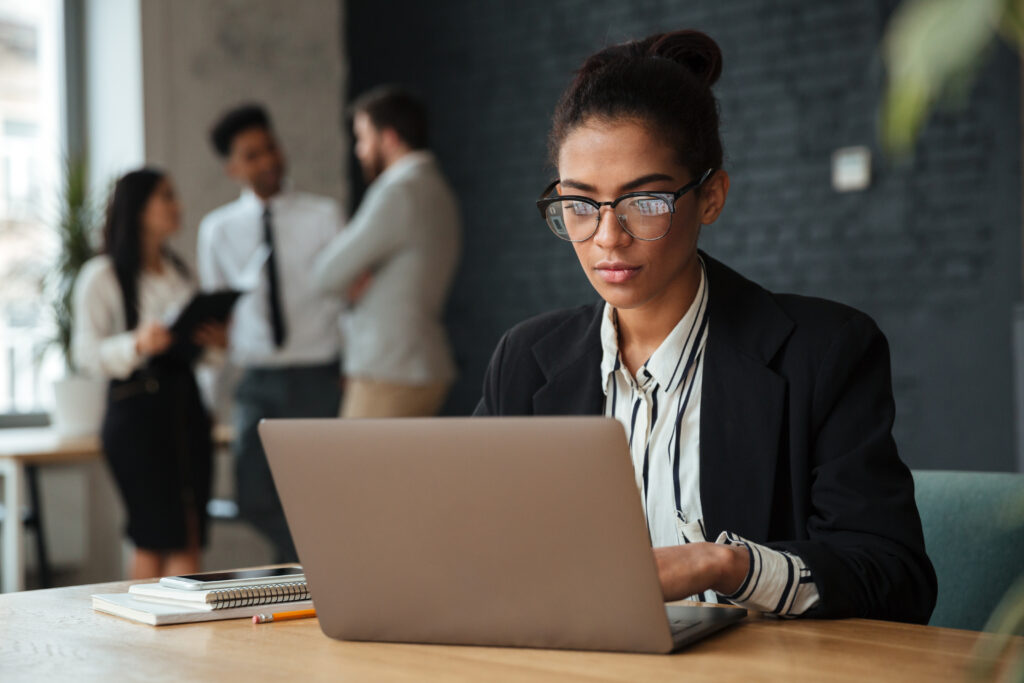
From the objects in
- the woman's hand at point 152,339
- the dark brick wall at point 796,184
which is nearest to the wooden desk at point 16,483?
the woman's hand at point 152,339

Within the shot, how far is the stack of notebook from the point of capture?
114 cm

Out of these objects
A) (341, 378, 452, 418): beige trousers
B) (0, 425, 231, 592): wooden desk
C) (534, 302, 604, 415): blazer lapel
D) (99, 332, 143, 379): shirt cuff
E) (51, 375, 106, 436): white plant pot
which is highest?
(534, 302, 604, 415): blazer lapel

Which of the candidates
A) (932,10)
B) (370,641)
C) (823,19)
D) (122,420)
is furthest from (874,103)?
(932,10)

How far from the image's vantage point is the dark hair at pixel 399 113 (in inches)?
137

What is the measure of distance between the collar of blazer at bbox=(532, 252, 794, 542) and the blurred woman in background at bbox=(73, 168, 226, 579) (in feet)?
7.33

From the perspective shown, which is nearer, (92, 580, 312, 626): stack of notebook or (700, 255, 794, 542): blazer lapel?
(92, 580, 312, 626): stack of notebook

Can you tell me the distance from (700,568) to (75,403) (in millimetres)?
3491

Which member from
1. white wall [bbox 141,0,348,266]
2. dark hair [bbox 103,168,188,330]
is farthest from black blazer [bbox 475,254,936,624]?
white wall [bbox 141,0,348,266]

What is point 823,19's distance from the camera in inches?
167

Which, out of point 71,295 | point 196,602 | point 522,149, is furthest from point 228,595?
point 522,149

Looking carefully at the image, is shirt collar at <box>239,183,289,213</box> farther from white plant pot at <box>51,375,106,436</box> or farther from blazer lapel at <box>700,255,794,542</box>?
blazer lapel at <box>700,255,794,542</box>

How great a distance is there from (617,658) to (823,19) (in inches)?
150

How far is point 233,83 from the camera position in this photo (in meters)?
5.14

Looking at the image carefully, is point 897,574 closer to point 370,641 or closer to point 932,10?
point 370,641
